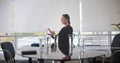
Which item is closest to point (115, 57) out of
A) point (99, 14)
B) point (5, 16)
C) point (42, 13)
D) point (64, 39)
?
point (64, 39)

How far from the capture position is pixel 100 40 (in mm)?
6008

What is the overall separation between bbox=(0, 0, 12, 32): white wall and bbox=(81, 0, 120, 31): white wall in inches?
80.1

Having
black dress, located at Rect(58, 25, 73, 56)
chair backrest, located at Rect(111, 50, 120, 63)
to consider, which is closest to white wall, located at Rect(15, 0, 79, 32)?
black dress, located at Rect(58, 25, 73, 56)

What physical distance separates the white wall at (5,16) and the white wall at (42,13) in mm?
206

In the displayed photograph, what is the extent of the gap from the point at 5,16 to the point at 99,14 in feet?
8.39

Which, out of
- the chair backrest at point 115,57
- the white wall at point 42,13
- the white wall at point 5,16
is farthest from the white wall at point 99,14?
the chair backrest at point 115,57

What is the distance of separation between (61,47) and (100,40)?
2169mm

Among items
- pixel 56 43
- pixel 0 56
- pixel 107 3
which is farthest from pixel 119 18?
pixel 0 56

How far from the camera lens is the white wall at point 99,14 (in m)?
5.68

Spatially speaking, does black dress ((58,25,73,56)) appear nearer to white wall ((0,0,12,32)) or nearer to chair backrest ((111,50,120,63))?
chair backrest ((111,50,120,63))

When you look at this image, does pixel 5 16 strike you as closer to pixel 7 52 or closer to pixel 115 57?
pixel 7 52

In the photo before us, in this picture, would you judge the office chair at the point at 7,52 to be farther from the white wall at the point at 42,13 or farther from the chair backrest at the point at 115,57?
the white wall at the point at 42,13

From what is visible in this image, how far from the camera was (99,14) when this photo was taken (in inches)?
227

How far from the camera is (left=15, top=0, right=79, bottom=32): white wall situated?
5883 millimetres
